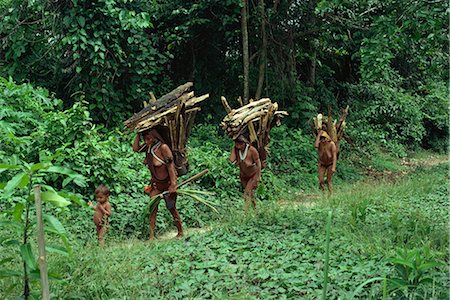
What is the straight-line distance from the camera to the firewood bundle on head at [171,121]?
6062 mm

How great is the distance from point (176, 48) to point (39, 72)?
399 centimetres

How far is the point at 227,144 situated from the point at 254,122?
4054mm

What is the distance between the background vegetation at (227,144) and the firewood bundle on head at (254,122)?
3.19 ft

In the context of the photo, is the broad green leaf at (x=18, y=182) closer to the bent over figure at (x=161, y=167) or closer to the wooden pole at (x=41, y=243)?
the wooden pole at (x=41, y=243)

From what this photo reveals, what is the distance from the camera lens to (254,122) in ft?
24.5

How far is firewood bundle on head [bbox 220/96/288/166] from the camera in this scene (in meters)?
7.08

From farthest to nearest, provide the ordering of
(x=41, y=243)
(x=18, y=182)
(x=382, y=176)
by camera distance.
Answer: (x=382, y=176)
(x=18, y=182)
(x=41, y=243)

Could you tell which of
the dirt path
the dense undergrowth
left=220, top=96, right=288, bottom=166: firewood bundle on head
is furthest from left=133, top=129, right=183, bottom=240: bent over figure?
the dirt path

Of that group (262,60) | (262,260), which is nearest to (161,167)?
(262,260)

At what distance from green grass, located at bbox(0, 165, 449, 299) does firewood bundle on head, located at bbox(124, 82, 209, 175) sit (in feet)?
3.81

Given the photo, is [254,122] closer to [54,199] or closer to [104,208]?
[104,208]

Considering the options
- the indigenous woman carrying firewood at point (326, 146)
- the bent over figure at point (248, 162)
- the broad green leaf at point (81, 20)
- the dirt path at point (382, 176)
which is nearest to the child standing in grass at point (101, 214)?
the bent over figure at point (248, 162)

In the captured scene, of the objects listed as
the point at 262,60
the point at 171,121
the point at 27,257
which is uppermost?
the point at 262,60

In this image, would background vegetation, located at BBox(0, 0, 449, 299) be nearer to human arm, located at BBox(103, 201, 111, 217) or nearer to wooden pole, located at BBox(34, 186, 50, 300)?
wooden pole, located at BBox(34, 186, 50, 300)
